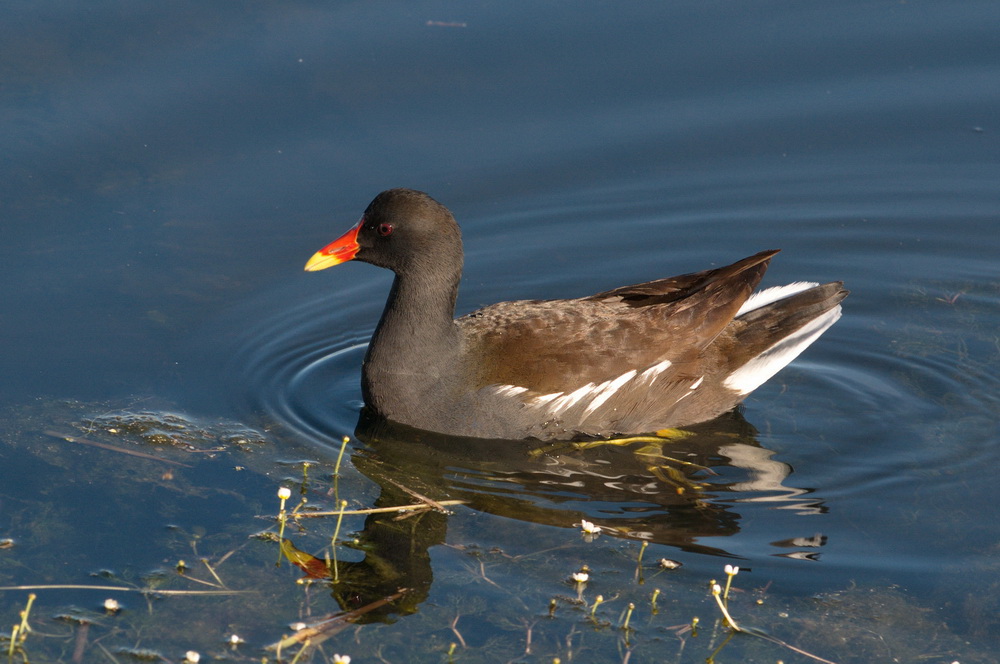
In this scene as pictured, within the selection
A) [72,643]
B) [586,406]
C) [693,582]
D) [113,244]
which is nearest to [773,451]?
[586,406]

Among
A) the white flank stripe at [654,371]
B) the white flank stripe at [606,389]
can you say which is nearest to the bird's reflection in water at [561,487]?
the white flank stripe at [606,389]

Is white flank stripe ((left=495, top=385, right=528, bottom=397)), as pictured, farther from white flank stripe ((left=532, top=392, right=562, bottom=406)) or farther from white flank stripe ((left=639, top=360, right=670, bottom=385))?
white flank stripe ((left=639, top=360, right=670, bottom=385))

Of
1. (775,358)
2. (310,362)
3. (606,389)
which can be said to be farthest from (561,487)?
(310,362)

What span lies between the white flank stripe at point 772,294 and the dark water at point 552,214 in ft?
1.60

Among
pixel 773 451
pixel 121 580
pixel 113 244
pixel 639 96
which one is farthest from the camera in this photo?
pixel 639 96

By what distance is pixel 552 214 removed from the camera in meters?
8.35

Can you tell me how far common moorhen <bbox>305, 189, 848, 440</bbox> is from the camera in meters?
6.39

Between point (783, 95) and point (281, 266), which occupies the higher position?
point (783, 95)

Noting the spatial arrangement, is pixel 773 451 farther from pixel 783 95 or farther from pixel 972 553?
pixel 783 95

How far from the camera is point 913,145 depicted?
8.77 m

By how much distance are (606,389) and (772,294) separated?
1227 mm

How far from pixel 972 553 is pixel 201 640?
329cm

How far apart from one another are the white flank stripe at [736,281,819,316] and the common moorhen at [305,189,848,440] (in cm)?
18

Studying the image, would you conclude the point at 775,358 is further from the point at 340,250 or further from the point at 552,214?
the point at 340,250
